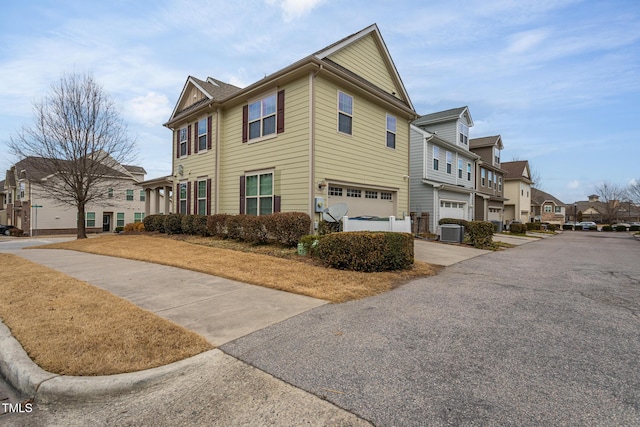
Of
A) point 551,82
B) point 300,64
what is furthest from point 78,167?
point 551,82

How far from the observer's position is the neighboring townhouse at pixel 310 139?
10336 mm

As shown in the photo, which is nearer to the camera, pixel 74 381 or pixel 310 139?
pixel 74 381

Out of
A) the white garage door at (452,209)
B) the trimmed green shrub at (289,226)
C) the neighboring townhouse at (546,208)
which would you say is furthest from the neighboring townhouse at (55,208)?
the neighboring townhouse at (546,208)

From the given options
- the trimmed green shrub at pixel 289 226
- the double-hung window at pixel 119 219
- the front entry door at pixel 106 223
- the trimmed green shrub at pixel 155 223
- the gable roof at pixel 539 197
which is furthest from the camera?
the gable roof at pixel 539 197

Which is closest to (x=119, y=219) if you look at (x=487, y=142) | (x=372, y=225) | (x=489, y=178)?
(x=372, y=225)

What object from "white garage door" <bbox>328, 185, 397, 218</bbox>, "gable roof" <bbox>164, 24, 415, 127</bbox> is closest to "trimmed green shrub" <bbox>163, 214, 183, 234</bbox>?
"gable roof" <bbox>164, 24, 415, 127</bbox>

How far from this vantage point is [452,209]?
19875mm

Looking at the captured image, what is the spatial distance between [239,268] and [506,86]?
599 inches

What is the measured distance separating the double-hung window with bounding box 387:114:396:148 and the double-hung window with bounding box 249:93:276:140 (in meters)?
5.32

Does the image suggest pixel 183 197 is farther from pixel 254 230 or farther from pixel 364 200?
pixel 364 200

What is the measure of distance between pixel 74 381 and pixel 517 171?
44.9 metres

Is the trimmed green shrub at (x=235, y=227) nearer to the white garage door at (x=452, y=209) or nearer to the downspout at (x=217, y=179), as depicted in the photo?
the downspout at (x=217, y=179)

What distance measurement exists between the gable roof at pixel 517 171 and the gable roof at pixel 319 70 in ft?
94.6

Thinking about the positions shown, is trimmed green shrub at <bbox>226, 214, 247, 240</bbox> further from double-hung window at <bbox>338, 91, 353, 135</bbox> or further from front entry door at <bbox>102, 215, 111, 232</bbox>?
front entry door at <bbox>102, 215, 111, 232</bbox>
